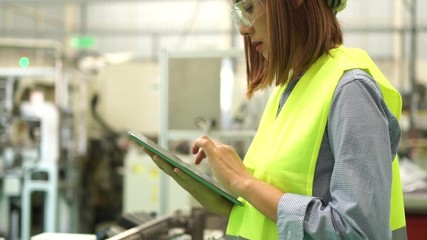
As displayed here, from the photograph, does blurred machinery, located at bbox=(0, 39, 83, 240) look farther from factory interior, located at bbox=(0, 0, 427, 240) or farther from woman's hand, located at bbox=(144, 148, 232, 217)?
woman's hand, located at bbox=(144, 148, 232, 217)

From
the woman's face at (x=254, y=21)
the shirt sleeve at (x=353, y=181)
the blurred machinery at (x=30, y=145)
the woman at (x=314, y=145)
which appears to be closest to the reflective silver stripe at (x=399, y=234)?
the woman at (x=314, y=145)

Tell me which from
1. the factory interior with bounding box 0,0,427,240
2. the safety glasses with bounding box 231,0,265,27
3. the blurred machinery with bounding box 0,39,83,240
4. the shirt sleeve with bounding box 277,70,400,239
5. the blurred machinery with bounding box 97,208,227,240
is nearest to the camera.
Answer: the shirt sleeve with bounding box 277,70,400,239

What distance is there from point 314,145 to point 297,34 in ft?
0.73

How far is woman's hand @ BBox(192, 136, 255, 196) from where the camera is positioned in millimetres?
1062

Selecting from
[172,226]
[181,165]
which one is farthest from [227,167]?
[172,226]

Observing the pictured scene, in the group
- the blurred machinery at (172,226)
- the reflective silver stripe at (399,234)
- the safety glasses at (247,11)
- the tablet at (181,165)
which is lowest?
the blurred machinery at (172,226)

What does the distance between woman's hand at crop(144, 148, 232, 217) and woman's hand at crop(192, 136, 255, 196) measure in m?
0.12

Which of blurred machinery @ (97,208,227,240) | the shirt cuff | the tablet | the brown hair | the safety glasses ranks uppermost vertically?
the safety glasses

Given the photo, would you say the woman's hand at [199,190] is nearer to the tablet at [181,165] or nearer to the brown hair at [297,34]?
the tablet at [181,165]

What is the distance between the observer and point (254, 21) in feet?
3.72

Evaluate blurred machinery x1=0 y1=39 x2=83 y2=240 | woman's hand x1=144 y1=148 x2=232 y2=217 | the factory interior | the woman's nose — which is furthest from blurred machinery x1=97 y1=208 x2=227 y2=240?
blurred machinery x1=0 y1=39 x2=83 y2=240

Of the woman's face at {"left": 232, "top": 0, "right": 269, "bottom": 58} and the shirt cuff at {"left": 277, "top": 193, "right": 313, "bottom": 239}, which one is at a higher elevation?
the woman's face at {"left": 232, "top": 0, "right": 269, "bottom": 58}

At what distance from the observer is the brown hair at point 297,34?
3.51 ft

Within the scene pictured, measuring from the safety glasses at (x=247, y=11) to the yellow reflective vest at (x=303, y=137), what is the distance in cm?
16
